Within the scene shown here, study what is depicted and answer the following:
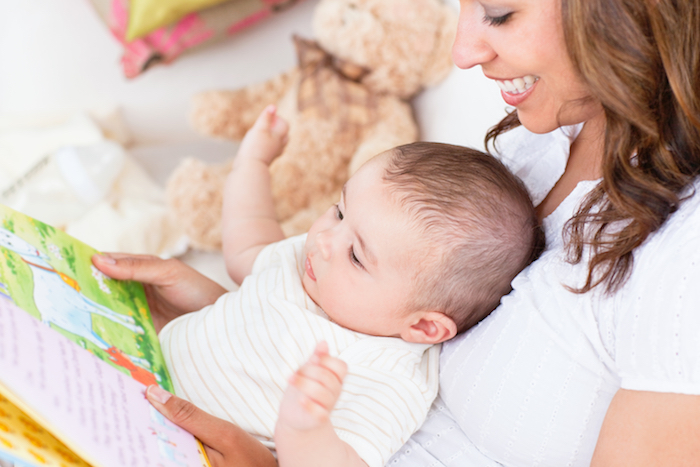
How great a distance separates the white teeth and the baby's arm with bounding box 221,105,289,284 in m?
0.57

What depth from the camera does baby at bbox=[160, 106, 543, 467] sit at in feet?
2.79

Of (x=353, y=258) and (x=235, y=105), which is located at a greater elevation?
(x=235, y=105)

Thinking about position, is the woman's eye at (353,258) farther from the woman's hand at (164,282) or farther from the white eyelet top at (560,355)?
the woman's hand at (164,282)

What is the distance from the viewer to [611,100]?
666mm

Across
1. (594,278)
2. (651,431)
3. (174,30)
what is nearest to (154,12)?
(174,30)

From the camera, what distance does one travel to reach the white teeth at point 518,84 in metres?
0.77

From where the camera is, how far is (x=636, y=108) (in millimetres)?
660

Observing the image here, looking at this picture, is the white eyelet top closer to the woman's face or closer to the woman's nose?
the woman's face

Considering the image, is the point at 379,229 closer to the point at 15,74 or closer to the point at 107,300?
the point at 107,300

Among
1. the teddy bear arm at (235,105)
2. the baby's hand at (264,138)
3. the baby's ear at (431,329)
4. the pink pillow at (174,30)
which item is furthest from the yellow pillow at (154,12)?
the baby's ear at (431,329)

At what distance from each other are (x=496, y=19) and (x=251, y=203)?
2.11 feet

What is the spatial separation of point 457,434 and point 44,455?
55 cm

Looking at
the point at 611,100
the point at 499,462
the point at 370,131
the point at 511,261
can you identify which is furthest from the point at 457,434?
the point at 370,131

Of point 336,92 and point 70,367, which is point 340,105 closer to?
point 336,92
